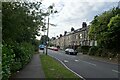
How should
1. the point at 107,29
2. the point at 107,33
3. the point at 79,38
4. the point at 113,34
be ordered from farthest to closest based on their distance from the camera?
the point at 79,38, the point at 107,29, the point at 107,33, the point at 113,34

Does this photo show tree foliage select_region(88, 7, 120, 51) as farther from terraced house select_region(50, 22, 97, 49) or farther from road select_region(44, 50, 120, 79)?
terraced house select_region(50, 22, 97, 49)

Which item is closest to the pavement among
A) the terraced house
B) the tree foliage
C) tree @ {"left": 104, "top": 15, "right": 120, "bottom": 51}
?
tree @ {"left": 104, "top": 15, "right": 120, "bottom": 51}

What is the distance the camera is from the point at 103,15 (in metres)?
49.5

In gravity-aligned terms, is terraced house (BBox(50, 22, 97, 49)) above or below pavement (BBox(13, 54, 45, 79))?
above

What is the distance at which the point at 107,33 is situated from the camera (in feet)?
142

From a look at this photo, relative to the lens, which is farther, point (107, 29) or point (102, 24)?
point (102, 24)

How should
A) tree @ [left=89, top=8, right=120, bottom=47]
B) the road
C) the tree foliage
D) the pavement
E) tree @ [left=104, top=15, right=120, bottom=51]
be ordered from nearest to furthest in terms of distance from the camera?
the pavement
the road
tree @ [left=104, top=15, right=120, bottom=51]
the tree foliage
tree @ [left=89, top=8, right=120, bottom=47]

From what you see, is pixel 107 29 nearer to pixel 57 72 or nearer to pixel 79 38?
pixel 57 72

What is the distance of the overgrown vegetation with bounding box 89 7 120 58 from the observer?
4216 centimetres

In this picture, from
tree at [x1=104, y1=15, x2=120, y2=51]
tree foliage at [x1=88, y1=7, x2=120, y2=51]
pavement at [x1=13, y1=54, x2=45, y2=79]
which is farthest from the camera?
tree foliage at [x1=88, y1=7, x2=120, y2=51]

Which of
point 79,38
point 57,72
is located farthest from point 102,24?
point 79,38

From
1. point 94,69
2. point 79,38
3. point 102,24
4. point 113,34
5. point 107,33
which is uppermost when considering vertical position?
point 102,24

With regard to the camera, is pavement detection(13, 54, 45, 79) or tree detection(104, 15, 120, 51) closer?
pavement detection(13, 54, 45, 79)

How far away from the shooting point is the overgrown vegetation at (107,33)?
42156 mm
